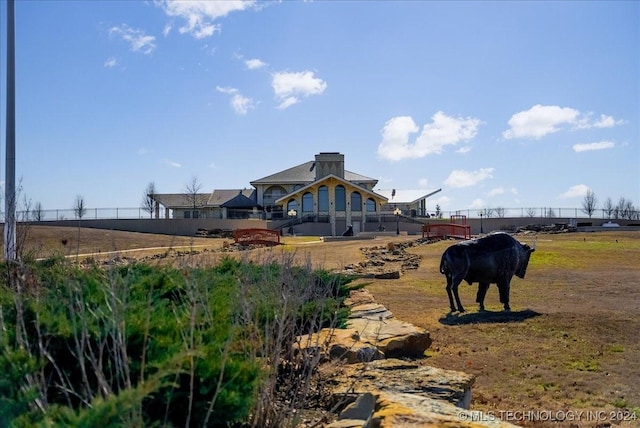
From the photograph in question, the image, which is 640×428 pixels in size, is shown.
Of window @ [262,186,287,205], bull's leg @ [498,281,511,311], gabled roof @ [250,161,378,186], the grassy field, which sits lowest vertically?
the grassy field

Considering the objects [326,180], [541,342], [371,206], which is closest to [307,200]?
[326,180]

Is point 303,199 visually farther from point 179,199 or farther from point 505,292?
point 505,292

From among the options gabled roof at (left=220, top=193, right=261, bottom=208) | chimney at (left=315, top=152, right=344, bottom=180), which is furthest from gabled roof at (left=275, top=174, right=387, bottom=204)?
gabled roof at (left=220, top=193, right=261, bottom=208)

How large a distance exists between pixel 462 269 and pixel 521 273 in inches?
68.5

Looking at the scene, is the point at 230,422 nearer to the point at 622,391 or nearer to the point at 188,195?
the point at 622,391

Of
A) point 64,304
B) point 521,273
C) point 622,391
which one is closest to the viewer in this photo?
point 64,304

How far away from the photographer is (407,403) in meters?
4.51

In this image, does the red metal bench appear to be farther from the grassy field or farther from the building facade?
the building facade

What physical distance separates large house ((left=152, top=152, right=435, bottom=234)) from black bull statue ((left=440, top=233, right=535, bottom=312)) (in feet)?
178

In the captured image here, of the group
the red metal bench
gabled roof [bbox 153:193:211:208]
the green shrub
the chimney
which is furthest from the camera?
gabled roof [bbox 153:193:211:208]

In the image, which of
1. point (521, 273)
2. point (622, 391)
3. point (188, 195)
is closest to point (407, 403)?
point (622, 391)

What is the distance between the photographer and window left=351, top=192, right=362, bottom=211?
7012 cm

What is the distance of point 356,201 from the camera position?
70375mm

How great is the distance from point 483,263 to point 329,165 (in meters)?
63.4
